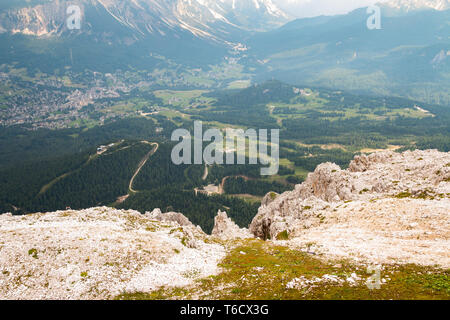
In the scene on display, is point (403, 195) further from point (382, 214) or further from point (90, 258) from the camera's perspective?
point (90, 258)

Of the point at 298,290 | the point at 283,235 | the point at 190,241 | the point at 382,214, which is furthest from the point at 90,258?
the point at 382,214

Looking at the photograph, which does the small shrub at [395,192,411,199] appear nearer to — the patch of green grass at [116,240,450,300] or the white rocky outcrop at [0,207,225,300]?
the patch of green grass at [116,240,450,300]

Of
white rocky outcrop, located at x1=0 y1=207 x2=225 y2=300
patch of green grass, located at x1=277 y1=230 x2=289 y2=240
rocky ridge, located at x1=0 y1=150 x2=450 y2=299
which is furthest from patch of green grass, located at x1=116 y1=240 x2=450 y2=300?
patch of green grass, located at x1=277 y1=230 x2=289 y2=240

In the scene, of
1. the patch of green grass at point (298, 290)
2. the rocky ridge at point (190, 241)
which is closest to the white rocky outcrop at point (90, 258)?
the rocky ridge at point (190, 241)

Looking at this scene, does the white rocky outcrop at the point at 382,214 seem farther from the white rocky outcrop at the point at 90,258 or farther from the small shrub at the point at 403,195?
the white rocky outcrop at the point at 90,258
